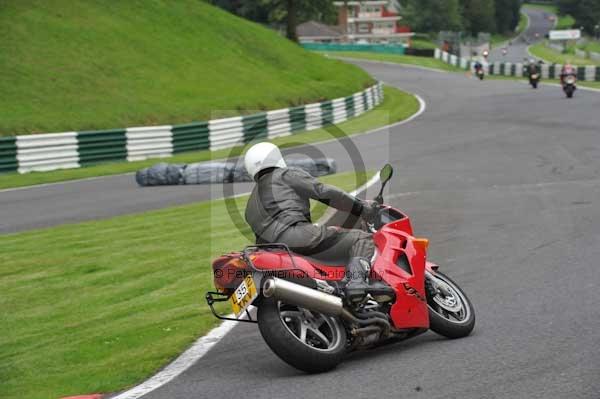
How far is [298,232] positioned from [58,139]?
1843 centimetres

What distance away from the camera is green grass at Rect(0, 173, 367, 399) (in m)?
6.80

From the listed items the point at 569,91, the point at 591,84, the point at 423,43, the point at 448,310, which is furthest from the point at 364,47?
the point at 448,310

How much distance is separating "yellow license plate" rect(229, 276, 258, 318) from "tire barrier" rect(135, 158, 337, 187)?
12.3 meters

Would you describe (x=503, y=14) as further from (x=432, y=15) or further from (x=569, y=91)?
Result: (x=569, y=91)

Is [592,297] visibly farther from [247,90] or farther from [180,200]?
[247,90]

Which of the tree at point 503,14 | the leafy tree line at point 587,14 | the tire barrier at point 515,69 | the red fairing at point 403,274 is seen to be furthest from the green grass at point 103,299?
the tree at point 503,14

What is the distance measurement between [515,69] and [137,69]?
32981 mm

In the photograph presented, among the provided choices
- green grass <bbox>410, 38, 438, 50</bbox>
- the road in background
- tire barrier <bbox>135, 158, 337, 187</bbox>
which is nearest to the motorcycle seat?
A: the road in background

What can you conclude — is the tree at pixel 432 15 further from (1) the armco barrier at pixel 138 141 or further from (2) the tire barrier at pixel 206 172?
(2) the tire barrier at pixel 206 172

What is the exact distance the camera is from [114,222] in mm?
14617

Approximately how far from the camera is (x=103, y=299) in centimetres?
908

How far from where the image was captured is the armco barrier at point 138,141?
23359mm

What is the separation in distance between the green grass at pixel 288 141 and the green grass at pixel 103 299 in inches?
94.8

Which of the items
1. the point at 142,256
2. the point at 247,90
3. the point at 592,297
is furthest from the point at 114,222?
the point at 247,90
